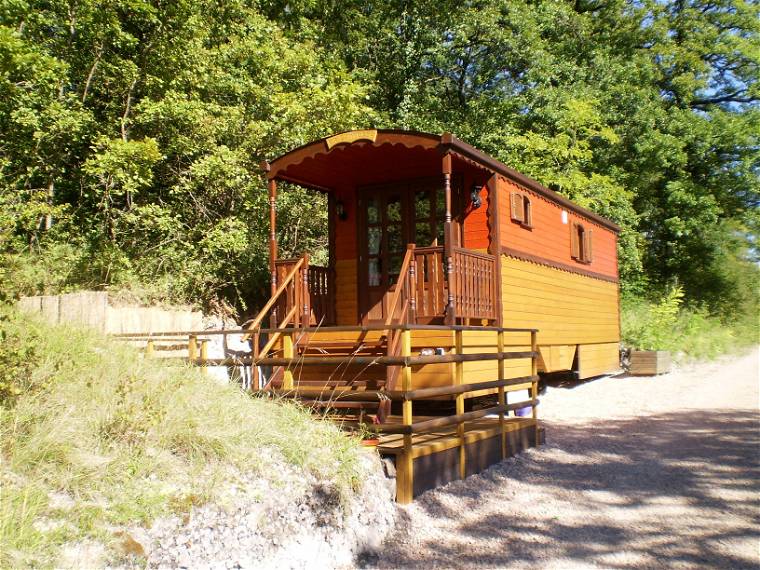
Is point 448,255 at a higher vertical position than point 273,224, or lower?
lower

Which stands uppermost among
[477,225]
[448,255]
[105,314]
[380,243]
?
[477,225]

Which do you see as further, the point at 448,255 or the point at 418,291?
the point at 418,291

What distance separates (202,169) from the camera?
520 inches

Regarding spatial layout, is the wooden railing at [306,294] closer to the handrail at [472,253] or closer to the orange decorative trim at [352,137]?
the orange decorative trim at [352,137]

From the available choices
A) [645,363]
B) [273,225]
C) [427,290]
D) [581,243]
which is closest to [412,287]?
[427,290]

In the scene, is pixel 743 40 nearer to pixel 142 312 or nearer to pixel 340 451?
pixel 142 312

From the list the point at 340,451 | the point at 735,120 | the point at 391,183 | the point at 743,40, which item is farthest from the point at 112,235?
the point at 743,40

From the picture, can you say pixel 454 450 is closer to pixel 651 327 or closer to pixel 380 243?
pixel 380 243

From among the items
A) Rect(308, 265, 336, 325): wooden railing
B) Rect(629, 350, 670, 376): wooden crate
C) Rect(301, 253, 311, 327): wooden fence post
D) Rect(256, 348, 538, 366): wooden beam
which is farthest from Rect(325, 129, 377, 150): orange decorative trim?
Rect(629, 350, 670, 376): wooden crate

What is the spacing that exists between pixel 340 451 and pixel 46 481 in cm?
224

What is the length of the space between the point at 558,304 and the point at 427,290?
431 cm

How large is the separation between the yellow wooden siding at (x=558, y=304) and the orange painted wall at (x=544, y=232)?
0.90 feet

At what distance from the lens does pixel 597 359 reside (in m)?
15.1

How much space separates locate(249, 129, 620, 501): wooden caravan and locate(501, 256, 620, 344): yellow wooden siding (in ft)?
0.15
